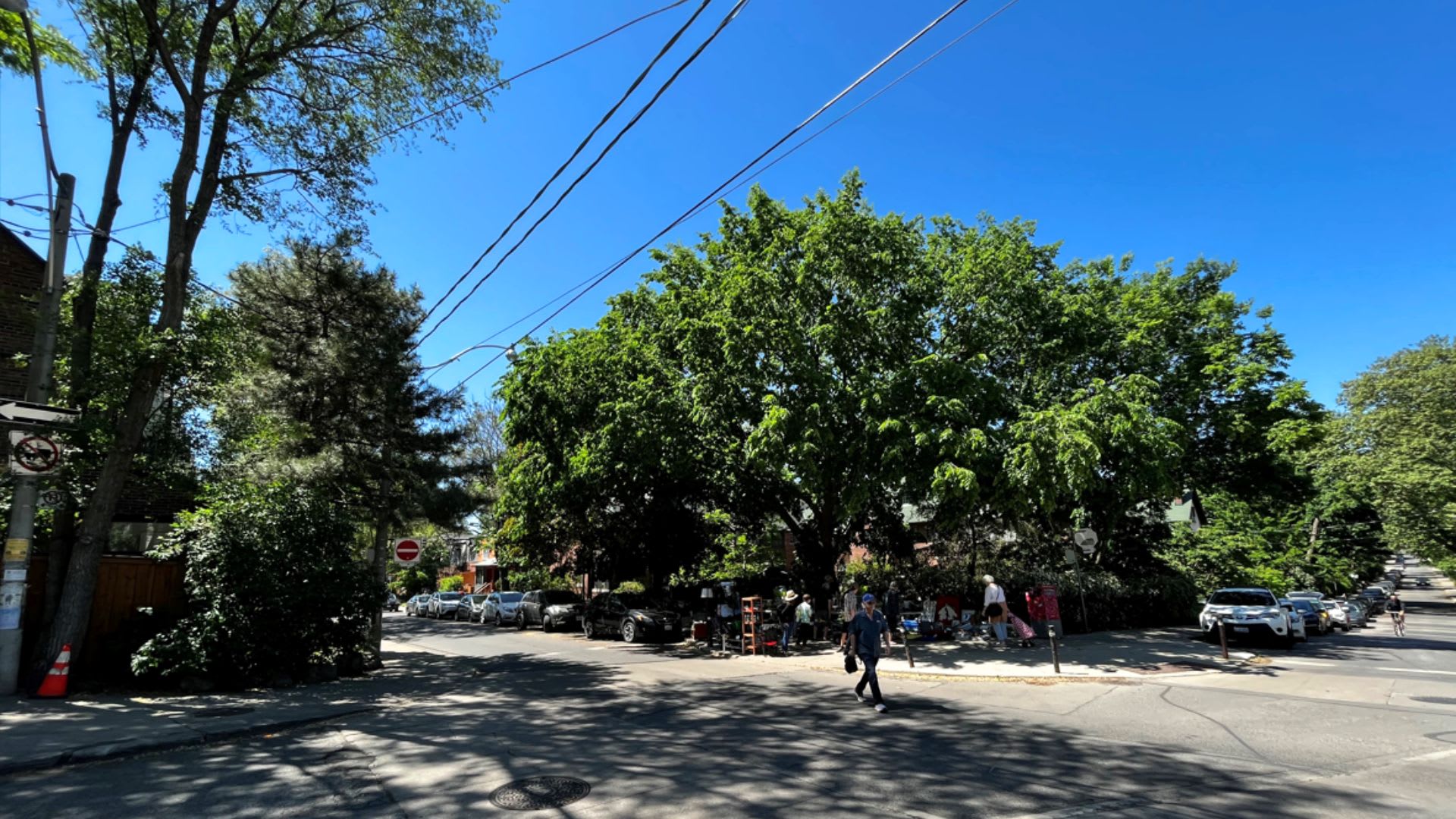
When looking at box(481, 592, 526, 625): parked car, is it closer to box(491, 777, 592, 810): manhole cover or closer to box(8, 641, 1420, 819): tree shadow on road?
box(8, 641, 1420, 819): tree shadow on road

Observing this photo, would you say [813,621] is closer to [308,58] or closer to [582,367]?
[582,367]

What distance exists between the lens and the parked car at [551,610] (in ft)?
88.0

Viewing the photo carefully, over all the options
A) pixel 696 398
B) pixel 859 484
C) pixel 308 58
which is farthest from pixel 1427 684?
pixel 308 58

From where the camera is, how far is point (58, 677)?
394 inches

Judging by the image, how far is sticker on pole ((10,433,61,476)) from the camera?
31.4 feet

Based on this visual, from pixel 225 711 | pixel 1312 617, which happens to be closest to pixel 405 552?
pixel 225 711

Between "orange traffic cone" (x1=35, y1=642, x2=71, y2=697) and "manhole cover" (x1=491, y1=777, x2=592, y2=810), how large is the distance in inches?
340

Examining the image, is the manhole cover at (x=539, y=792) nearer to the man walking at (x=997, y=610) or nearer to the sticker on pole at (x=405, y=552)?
the sticker on pole at (x=405, y=552)

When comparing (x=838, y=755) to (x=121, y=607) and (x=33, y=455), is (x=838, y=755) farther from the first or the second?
(x=121, y=607)

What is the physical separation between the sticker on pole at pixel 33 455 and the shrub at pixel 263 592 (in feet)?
8.06

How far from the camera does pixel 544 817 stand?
5.04 m

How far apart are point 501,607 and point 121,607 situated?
66.6 feet

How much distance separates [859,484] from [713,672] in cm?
511

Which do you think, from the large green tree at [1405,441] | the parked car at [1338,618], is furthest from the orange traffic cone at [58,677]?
the large green tree at [1405,441]
